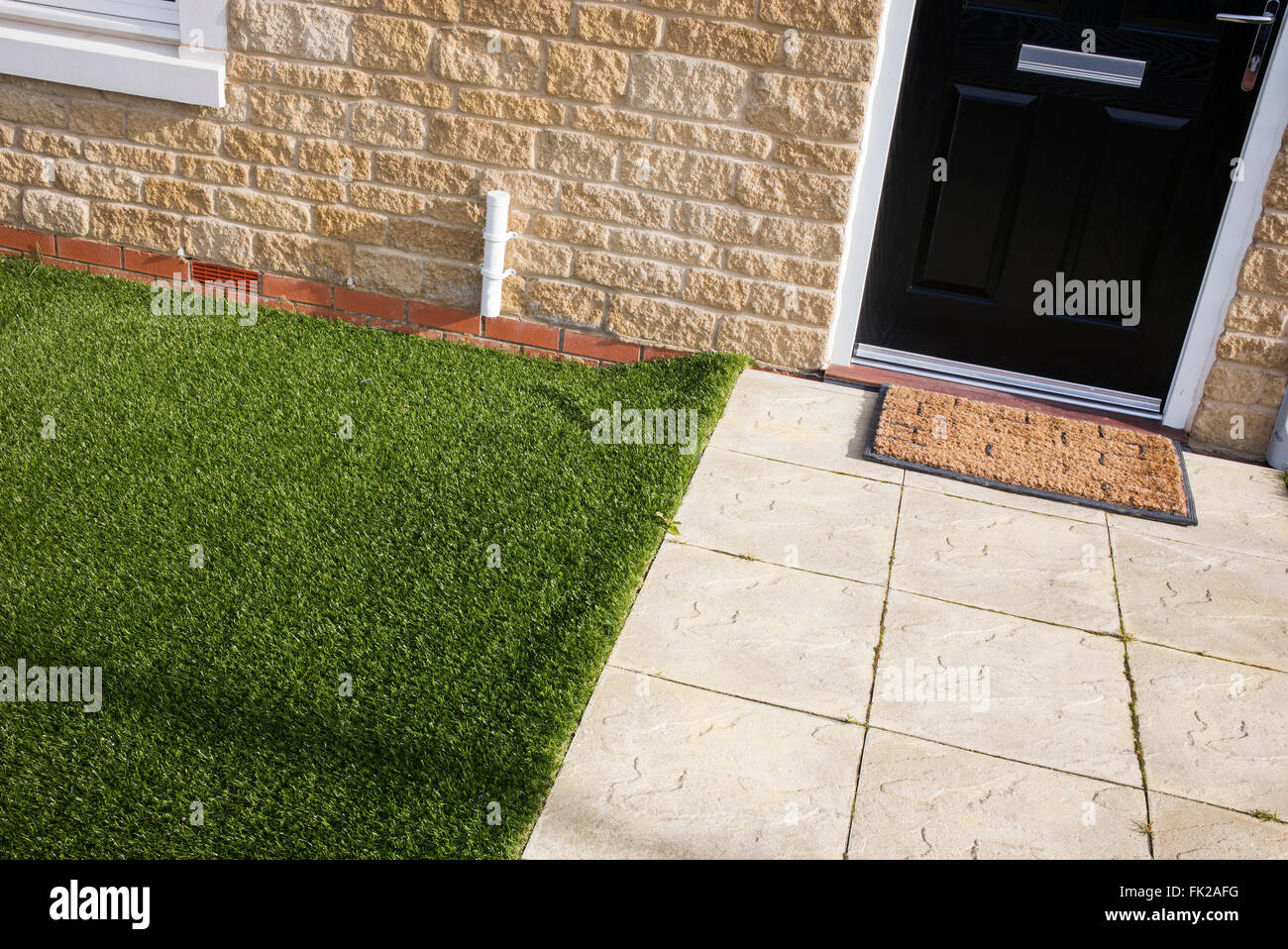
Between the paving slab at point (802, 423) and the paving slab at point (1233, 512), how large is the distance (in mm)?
963

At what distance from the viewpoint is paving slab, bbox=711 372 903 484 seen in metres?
4.23

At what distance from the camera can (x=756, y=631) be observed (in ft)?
10.6

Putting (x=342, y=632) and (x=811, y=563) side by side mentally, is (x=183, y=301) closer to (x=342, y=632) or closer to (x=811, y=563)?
(x=342, y=632)

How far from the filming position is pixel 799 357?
188 inches

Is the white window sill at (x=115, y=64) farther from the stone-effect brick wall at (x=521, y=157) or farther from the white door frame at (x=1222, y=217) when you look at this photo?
the white door frame at (x=1222, y=217)

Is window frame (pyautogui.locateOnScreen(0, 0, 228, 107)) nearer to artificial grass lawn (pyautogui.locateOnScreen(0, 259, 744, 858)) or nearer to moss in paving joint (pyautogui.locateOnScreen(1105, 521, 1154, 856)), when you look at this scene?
artificial grass lawn (pyautogui.locateOnScreen(0, 259, 744, 858))

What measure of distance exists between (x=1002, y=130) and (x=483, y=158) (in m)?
2.13

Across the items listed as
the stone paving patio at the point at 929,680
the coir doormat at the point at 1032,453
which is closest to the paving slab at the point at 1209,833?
the stone paving patio at the point at 929,680

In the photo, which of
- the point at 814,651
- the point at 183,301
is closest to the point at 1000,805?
the point at 814,651

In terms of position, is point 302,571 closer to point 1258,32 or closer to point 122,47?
point 122,47

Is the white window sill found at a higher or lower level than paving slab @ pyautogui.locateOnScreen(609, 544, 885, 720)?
higher

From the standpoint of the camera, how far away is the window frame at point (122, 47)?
484 cm

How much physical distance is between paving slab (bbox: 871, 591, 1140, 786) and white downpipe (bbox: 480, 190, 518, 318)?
7.46ft

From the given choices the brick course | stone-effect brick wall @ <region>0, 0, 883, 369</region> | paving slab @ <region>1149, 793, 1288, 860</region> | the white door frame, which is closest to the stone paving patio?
paving slab @ <region>1149, 793, 1288, 860</region>
